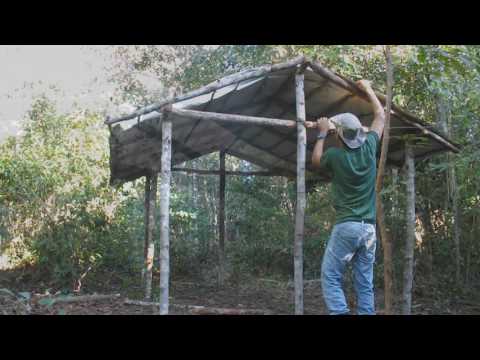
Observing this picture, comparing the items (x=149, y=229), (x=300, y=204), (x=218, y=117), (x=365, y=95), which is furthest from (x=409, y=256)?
(x=149, y=229)

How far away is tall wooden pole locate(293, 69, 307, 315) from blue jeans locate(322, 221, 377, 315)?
35.6 inches

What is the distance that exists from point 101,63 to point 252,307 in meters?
14.6

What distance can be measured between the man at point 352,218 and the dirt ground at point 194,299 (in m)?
2.40

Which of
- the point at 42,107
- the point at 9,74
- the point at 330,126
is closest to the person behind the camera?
the point at 330,126

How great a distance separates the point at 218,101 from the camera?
6402mm

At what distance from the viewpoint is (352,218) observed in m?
4.41

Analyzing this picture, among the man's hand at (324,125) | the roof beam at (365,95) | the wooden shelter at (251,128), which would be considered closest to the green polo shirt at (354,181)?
the man's hand at (324,125)

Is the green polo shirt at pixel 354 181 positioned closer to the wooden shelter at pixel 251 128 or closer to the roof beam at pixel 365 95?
the wooden shelter at pixel 251 128

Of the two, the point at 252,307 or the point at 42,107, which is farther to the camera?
the point at 42,107

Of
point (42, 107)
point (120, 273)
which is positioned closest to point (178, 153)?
point (120, 273)

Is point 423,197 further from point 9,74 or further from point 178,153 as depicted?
point 9,74

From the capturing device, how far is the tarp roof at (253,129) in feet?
20.5

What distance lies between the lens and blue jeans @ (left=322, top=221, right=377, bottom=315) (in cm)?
436

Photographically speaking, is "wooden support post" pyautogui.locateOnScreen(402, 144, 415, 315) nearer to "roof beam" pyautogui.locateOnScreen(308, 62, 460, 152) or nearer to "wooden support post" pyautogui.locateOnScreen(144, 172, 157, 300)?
"roof beam" pyautogui.locateOnScreen(308, 62, 460, 152)
